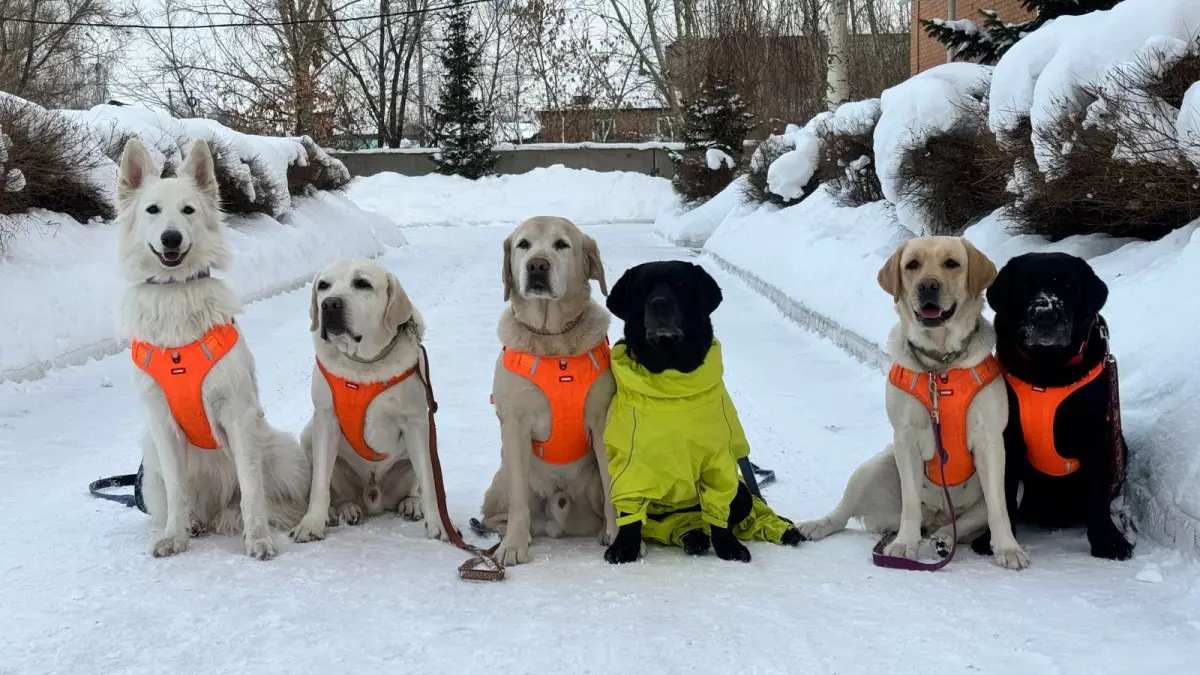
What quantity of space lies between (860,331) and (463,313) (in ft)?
14.1

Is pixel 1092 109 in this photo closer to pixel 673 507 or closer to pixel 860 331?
pixel 860 331

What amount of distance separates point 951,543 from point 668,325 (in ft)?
4.74

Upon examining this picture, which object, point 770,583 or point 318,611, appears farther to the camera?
point 770,583

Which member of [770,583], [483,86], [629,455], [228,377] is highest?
[483,86]

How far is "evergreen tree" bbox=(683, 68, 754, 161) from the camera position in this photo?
72.4 ft

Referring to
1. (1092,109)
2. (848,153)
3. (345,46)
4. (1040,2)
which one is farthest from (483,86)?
(1092,109)

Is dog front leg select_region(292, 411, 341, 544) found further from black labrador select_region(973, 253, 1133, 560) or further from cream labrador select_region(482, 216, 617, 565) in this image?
black labrador select_region(973, 253, 1133, 560)

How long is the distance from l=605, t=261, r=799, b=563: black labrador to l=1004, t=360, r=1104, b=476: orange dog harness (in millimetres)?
1194

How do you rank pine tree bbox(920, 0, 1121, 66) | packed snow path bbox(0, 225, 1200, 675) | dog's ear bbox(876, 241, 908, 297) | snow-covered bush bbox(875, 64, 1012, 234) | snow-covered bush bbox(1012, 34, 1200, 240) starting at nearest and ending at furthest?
packed snow path bbox(0, 225, 1200, 675) → dog's ear bbox(876, 241, 908, 297) → snow-covered bush bbox(1012, 34, 1200, 240) → snow-covered bush bbox(875, 64, 1012, 234) → pine tree bbox(920, 0, 1121, 66)

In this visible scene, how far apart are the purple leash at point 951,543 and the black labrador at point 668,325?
20.6 inches

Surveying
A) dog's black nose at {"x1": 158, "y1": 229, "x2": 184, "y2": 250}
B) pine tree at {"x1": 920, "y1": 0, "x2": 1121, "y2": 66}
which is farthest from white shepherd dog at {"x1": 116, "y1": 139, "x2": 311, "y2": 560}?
pine tree at {"x1": 920, "y1": 0, "x2": 1121, "y2": 66}

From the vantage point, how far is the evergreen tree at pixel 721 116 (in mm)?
22062

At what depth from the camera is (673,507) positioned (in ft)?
12.8

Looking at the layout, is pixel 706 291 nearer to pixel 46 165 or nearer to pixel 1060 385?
pixel 1060 385
